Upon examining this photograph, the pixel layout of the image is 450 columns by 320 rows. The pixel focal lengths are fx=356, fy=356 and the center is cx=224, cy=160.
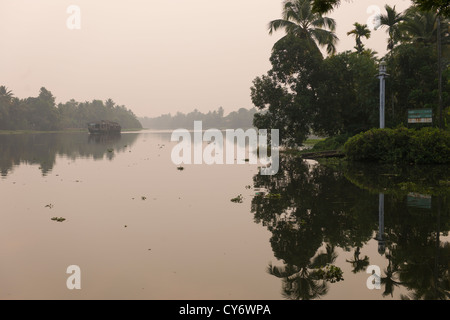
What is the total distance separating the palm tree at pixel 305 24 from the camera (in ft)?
111

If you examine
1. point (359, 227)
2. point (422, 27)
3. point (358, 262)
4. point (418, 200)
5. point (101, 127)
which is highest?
point (422, 27)

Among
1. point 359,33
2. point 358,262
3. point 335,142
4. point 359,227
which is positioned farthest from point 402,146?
point 359,33

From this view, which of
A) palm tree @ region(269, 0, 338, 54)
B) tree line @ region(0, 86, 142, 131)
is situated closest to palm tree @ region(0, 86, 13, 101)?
tree line @ region(0, 86, 142, 131)

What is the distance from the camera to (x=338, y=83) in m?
31.3

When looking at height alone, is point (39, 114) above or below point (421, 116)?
above

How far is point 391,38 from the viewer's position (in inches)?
1395

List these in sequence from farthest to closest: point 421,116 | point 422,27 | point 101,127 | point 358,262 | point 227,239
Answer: point 101,127
point 422,27
point 421,116
point 227,239
point 358,262

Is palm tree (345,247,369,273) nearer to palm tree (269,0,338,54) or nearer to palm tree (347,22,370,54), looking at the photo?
palm tree (269,0,338,54)

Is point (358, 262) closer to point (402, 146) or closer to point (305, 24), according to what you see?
point (402, 146)

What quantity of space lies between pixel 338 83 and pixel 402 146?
11968 millimetres

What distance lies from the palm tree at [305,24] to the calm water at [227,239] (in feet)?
75.7

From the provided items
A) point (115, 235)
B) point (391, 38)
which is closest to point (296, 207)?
point (115, 235)
